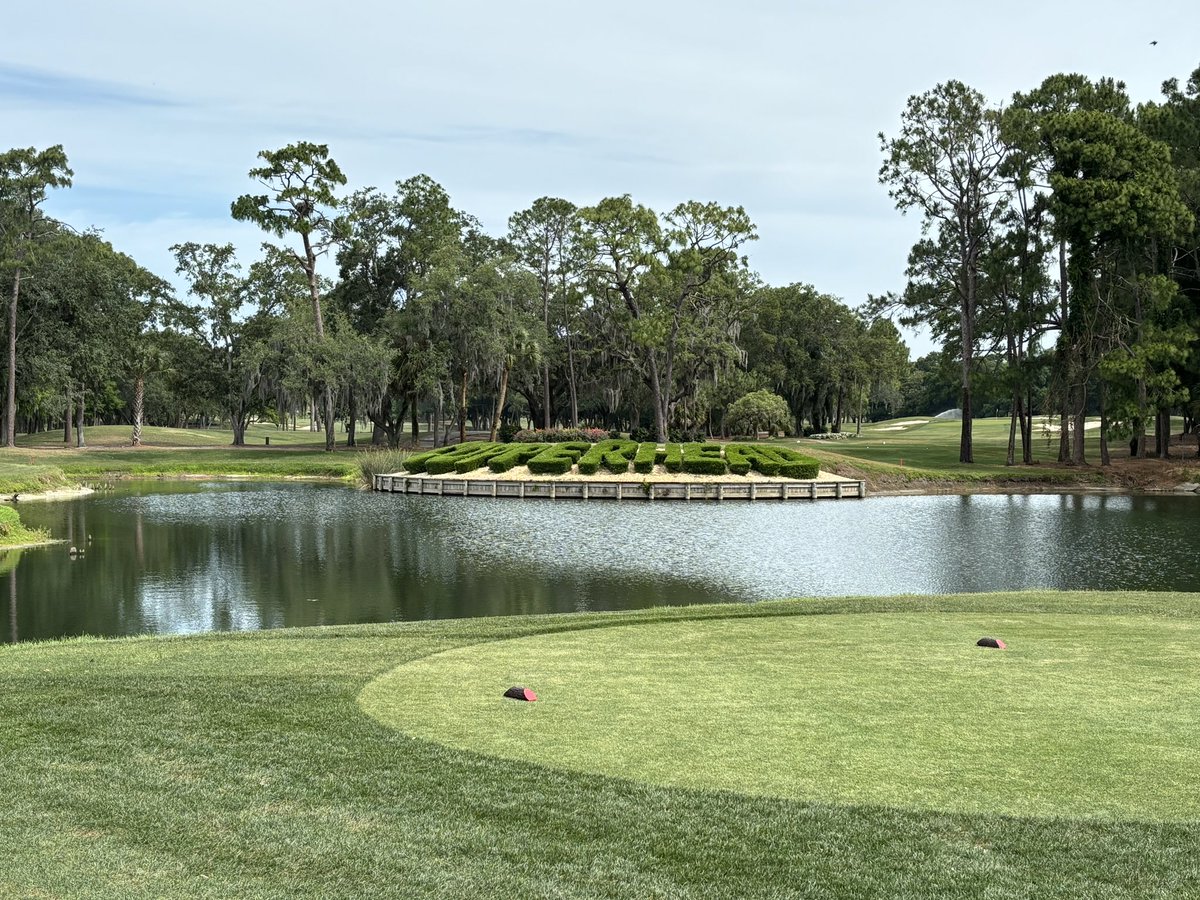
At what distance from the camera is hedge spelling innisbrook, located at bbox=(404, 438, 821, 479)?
42781mm

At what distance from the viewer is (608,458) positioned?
144 feet

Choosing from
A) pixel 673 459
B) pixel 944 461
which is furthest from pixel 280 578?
pixel 944 461

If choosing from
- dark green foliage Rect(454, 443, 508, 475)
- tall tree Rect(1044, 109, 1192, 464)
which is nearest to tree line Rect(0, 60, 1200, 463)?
tall tree Rect(1044, 109, 1192, 464)

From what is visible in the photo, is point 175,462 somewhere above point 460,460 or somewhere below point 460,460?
below

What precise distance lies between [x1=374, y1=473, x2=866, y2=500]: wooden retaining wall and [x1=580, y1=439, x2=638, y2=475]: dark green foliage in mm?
1811

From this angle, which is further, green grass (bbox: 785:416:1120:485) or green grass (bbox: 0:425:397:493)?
green grass (bbox: 0:425:397:493)

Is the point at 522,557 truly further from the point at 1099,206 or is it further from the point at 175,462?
the point at 175,462

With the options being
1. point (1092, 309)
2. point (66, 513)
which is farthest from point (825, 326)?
point (66, 513)

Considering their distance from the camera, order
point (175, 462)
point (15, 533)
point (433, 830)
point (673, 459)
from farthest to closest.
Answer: point (175, 462), point (673, 459), point (15, 533), point (433, 830)

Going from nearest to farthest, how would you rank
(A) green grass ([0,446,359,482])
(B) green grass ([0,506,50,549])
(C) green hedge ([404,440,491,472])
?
1. (B) green grass ([0,506,50,549])
2. (C) green hedge ([404,440,491,472])
3. (A) green grass ([0,446,359,482])

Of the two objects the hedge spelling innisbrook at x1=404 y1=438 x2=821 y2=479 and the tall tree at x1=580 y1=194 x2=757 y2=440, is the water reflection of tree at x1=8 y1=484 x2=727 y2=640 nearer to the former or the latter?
the hedge spelling innisbrook at x1=404 y1=438 x2=821 y2=479

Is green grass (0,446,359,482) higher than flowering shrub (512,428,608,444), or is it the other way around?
flowering shrub (512,428,608,444)

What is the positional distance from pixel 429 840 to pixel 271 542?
23322 mm

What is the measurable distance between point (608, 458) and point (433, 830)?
126 feet
